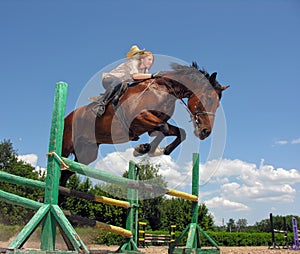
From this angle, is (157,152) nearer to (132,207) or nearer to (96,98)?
(96,98)

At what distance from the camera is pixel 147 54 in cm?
411

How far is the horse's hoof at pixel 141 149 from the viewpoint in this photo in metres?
4.41

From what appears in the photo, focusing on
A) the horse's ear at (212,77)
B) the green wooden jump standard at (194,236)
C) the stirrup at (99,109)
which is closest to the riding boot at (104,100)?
the stirrup at (99,109)

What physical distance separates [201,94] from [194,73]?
→ 0.29 metres

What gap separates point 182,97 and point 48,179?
1.79 m

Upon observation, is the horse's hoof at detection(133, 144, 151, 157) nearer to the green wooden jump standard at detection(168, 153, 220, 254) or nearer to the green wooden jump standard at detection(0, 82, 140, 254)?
the green wooden jump standard at detection(0, 82, 140, 254)

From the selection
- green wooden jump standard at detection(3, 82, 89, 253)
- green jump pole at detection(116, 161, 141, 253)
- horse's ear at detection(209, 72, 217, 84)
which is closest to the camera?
green wooden jump standard at detection(3, 82, 89, 253)

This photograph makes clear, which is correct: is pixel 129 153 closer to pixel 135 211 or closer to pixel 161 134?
pixel 161 134

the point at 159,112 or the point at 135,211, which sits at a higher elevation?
the point at 159,112

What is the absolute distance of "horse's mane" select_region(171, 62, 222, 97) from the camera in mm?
4391

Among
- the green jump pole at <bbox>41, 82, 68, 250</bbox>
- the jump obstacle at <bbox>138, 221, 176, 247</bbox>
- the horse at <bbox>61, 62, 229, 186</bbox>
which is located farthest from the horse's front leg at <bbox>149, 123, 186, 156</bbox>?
the jump obstacle at <bbox>138, 221, 176, 247</bbox>

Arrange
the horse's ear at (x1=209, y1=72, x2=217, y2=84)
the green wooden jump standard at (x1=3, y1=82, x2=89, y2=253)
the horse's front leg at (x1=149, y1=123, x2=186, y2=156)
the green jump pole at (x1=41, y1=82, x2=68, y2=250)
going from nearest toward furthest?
1. the green wooden jump standard at (x1=3, y1=82, x2=89, y2=253)
2. the green jump pole at (x1=41, y1=82, x2=68, y2=250)
3. the horse's front leg at (x1=149, y1=123, x2=186, y2=156)
4. the horse's ear at (x1=209, y1=72, x2=217, y2=84)

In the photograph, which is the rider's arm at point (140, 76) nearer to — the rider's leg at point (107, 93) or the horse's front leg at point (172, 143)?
the rider's leg at point (107, 93)

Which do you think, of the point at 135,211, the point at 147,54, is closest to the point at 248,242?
the point at 135,211
